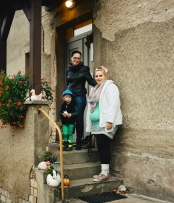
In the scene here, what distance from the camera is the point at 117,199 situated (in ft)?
15.7

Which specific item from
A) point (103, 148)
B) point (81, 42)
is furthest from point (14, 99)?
point (81, 42)

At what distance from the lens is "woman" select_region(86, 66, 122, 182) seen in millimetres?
5090

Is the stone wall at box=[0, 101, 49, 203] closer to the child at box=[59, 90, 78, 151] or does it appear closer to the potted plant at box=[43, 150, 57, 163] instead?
the potted plant at box=[43, 150, 57, 163]

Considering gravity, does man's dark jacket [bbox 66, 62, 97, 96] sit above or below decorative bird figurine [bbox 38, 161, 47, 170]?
above

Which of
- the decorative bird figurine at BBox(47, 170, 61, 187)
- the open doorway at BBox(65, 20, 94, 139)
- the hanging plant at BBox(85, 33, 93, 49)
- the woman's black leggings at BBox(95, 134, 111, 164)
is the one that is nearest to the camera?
the decorative bird figurine at BBox(47, 170, 61, 187)

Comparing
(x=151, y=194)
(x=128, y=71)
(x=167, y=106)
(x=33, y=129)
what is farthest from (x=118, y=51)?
(x=151, y=194)

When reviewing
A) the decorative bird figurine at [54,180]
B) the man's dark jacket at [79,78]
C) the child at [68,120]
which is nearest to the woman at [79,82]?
the man's dark jacket at [79,78]

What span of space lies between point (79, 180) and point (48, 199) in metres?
0.66

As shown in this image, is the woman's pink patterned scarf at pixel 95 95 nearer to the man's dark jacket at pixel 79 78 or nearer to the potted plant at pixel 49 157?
the man's dark jacket at pixel 79 78

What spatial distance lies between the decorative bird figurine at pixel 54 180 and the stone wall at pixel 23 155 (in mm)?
606

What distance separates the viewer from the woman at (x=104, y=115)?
509 centimetres

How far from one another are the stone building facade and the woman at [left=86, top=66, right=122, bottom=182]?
323 mm

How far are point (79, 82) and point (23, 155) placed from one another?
5.67ft

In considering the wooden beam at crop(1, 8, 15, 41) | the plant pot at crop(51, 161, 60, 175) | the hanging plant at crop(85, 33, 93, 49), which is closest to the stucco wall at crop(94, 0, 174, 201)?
the hanging plant at crop(85, 33, 93, 49)
